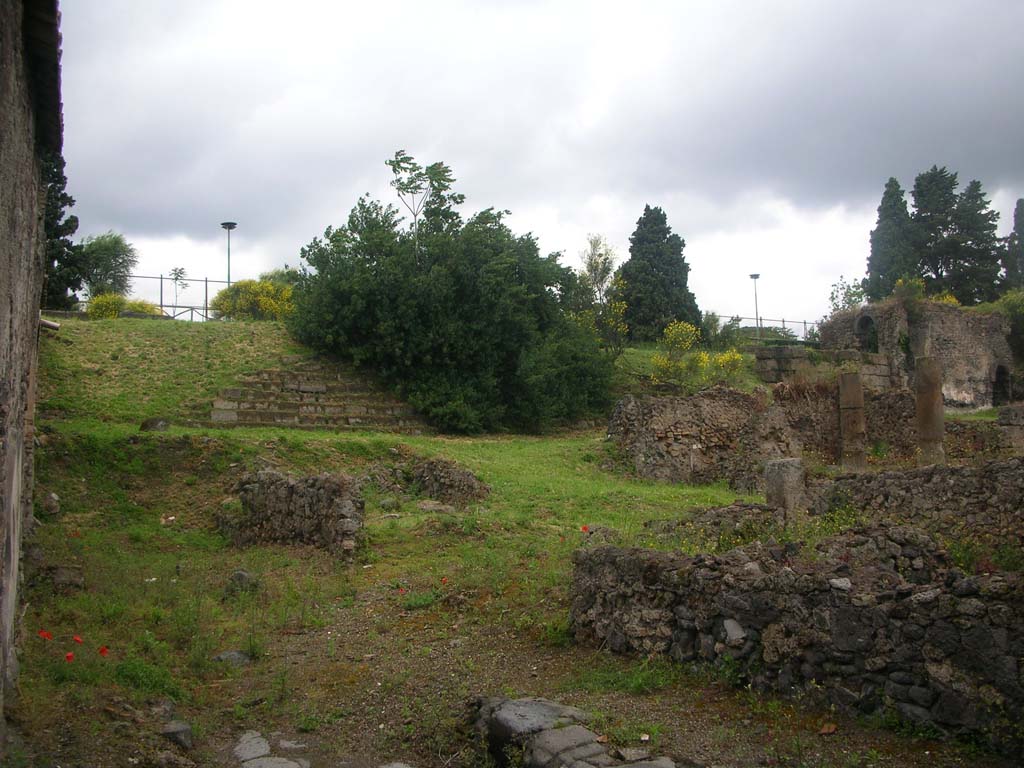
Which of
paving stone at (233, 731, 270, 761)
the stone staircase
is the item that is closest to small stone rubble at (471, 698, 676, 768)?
paving stone at (233, 731, 270, 761)

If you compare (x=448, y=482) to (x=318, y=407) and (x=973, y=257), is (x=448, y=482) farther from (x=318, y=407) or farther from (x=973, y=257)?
(x=973, y=257)

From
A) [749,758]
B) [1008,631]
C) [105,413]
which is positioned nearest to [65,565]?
[749,758]

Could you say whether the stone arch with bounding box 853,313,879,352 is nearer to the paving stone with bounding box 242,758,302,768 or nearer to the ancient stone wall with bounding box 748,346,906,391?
the ancient stone wall with bounding box 748,346,906,391

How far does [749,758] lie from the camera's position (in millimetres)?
4723

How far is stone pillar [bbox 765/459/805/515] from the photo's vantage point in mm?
11242

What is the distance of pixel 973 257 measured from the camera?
159ft

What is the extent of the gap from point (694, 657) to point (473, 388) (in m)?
18.8

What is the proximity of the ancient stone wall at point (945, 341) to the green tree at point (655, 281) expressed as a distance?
7.23m

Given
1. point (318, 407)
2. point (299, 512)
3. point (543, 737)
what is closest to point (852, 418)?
point (318, 407)

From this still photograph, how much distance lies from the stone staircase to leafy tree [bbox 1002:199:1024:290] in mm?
37537

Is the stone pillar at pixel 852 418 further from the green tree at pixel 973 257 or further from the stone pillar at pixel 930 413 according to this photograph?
the green tree at pixel 973 257

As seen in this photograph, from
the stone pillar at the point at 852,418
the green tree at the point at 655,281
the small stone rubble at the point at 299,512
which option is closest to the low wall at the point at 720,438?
the stone pillar at the point at 852,418

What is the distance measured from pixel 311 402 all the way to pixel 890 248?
36.6 metres

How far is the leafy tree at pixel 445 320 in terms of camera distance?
24.5 meters
